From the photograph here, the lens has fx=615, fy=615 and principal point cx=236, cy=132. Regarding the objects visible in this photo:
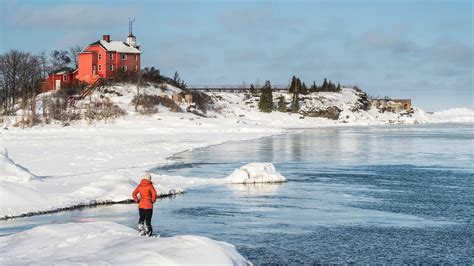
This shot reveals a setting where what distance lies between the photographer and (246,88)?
162m

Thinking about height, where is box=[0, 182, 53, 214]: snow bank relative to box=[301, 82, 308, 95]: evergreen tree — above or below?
below

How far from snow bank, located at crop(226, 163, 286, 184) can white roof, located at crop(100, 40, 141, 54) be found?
72498mm

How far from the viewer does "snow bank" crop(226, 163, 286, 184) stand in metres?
30.5

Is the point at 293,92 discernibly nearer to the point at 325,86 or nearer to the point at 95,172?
the point at 325,86

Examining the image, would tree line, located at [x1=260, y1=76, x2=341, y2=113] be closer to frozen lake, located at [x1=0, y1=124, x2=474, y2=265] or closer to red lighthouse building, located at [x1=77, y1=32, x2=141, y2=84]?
red lighthouse building, located at [x1=77, y1=32, x2=141, y2=84]

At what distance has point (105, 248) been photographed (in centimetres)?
1448

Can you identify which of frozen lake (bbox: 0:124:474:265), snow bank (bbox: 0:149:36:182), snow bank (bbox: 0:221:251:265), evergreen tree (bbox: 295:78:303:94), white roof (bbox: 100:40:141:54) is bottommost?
frozen lake (bbox: 0:124:474:265)

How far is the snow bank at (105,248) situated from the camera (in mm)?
13141

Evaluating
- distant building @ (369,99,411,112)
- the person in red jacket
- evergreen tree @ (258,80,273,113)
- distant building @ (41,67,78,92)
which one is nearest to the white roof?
distant building @ (41,67,78,92)

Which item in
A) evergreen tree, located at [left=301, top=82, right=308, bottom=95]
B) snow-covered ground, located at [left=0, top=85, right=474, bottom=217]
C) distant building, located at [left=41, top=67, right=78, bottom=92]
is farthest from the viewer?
evergreen tree, located at [left=301, top=82, right=308, bottom=95]

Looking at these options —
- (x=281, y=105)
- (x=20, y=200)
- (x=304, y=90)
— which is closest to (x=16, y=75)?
(x=281, y=105)

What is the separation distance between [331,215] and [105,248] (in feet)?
31.5

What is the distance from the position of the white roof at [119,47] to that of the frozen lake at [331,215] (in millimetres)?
65811

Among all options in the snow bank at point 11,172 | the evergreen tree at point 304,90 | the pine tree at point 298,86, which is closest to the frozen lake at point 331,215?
the snow bank at point 11,172
